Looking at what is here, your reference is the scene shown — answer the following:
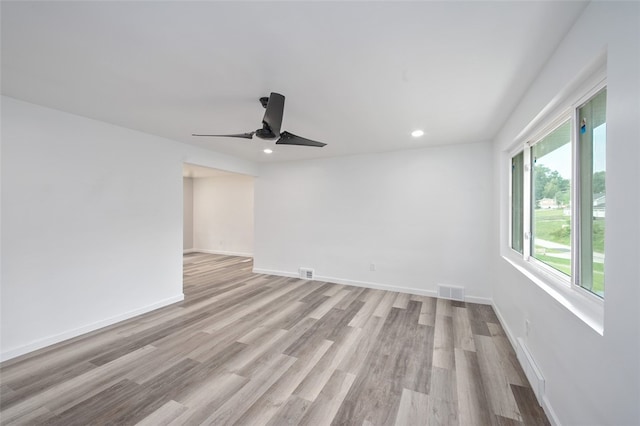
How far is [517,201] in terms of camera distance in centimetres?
292

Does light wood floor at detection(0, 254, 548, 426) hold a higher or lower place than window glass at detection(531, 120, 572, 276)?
lower

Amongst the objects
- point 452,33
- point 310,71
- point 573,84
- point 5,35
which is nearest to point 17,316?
point 5,35

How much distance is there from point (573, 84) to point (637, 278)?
1.21 meters

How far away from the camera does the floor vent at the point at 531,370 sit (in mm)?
1789

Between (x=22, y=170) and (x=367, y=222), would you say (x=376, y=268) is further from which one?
(x=22, y=170)

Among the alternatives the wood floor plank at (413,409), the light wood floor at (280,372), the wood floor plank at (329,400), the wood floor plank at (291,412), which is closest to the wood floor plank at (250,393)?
the light wood floor at (280,372)

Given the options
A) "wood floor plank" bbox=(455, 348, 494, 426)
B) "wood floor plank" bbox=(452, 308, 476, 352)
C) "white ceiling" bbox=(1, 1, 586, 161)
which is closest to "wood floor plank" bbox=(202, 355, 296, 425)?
"wood floor plank" bbox=(455, 348, 494, 426)

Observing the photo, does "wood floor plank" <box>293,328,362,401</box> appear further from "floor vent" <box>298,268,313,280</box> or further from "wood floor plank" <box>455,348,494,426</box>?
"floor vent" <box>298,268,313,280</box>

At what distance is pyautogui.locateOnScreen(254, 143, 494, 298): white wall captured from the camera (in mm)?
3914

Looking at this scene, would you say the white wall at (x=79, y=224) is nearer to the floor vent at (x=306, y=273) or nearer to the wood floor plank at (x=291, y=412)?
the floor vent at (x=306, y=273)

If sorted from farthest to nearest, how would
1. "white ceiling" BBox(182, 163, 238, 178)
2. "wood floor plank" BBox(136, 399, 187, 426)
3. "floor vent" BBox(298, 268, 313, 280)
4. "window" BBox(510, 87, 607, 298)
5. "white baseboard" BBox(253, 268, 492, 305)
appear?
"white ceiling" BBox(182, 163, 238, 178) < "floor vent" BBox(298, 268, 313, 280) < "white baseboard" BBox(253, 268, 492, 305) < "wood floor plank" BBox(136, 399, 187, 426) < "window" BBox(510, 87, 607, 298)

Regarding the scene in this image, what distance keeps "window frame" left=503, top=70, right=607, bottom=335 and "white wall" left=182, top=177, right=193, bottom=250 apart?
8.79 metres

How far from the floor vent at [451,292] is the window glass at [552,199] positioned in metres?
1.72

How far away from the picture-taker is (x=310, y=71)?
1904 millimetres
